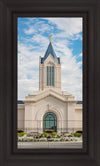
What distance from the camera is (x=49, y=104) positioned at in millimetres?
7523


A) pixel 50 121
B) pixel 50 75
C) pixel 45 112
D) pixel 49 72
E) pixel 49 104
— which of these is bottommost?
pixel 50 121

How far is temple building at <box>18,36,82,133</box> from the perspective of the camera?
7.42m

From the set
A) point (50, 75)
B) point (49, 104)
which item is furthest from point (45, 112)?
point (50, 75)

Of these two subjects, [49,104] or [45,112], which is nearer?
[49,104]

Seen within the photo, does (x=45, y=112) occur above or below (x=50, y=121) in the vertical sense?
above
